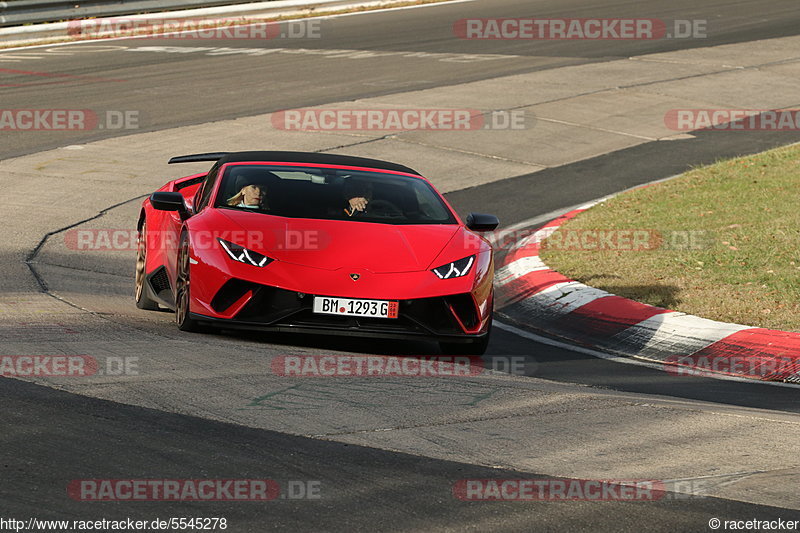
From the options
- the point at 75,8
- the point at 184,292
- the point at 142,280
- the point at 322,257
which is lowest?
the point at 142,280

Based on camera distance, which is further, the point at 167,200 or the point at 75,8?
the point at 75,8

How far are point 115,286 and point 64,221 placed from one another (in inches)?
110

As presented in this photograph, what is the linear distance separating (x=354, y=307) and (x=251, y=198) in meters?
1.49

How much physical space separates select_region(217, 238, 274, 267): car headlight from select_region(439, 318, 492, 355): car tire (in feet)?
4.67

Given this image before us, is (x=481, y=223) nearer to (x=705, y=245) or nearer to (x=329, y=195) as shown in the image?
(x=329, y=195)

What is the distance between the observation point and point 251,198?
28.7 feet

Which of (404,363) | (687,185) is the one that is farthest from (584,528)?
(687,185)

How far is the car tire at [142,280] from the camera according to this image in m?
9.52

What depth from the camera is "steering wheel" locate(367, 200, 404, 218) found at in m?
8.79

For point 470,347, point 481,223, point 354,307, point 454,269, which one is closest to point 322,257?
point 354,307

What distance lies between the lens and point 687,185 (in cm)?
1480

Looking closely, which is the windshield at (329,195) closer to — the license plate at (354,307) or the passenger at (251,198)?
the passenger at (251,198)

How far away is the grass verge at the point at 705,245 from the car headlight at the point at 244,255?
3.61 meters

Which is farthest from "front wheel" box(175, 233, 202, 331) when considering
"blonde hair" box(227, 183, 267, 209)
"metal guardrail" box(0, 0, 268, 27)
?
"metal guardrail" box(0, 0, 268, 27)
